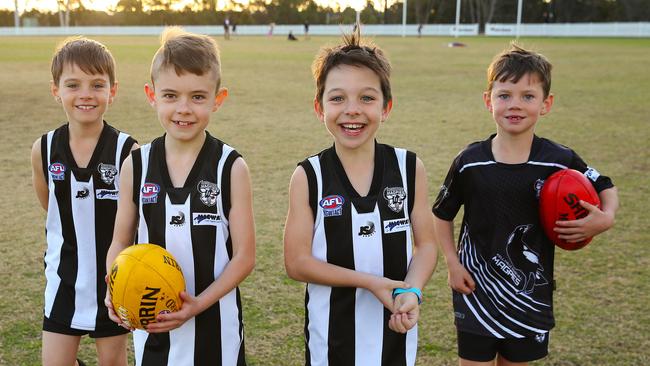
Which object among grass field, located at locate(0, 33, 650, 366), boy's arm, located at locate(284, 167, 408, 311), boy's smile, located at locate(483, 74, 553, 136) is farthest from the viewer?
grass field, located at locate(0, 33, 650, 366)

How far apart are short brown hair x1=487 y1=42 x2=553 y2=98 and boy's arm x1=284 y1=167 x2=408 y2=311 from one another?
1.16 metres

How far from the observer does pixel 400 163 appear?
112 inches

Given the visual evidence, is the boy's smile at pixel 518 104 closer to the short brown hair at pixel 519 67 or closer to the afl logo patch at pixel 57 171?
the short brown hair at pixel 519 67

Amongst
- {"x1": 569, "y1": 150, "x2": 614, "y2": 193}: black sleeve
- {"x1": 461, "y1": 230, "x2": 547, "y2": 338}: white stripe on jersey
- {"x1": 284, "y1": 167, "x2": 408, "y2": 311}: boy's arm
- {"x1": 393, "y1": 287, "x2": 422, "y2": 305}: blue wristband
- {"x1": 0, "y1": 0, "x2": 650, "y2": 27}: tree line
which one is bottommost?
{"x1": 461, "y1": 230, "x2": 547, "y2": 338}: white stripe on jersey

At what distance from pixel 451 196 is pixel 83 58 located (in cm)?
196

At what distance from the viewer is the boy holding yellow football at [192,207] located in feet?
9.04

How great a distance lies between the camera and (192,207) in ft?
9.02

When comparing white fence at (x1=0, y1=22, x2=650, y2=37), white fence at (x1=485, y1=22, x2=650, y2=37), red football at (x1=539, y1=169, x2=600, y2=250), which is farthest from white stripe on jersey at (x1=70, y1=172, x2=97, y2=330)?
white fence at (x1=485, y1=22, x2=650, y2=37)

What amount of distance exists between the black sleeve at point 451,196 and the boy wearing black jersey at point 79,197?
62.8 inches

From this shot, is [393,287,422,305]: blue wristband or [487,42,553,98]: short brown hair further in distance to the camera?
[487,42,553,98]: short brown hair

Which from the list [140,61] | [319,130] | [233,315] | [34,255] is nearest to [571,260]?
[233,315]

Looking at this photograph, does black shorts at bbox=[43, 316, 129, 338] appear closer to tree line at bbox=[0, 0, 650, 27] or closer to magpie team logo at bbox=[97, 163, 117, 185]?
magpie team logo at bbox=[97, 163, 117, 185]

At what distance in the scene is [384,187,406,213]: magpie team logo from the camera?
109 inches

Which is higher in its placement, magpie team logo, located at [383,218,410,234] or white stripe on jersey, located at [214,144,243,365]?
magpie team logo, located at [383,218,410,234]
